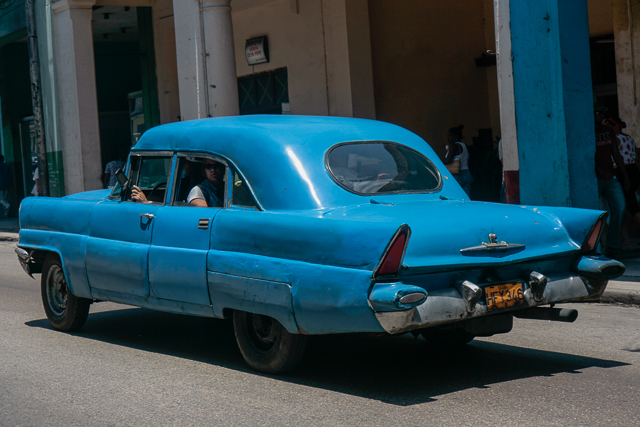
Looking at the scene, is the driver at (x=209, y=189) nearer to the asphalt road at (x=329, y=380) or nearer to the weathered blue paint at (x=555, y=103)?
the asphalt road at (x=329, y=380)

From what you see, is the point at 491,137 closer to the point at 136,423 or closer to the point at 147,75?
the point at 147,75

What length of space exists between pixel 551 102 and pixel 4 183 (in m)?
18.4

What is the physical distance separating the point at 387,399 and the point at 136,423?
1.43 metres

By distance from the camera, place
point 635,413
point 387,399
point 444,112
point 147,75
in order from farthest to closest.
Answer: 1. point 147,75
2. point 444,112
3. point 387,399
4. point 635,413

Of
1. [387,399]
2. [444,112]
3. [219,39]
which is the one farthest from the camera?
[444,112]

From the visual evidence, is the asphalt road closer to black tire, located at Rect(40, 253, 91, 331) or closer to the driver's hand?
black tire, located at Rect(40, 253, 91, 331)

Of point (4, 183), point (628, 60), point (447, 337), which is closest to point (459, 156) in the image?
point (628, 60)

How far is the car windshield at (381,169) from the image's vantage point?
5547mm

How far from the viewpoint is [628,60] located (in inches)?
480

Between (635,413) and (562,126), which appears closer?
(635,413)

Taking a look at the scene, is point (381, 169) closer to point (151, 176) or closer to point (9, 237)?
point (151, 176)

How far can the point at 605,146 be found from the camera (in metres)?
9.87

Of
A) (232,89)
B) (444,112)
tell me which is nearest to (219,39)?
(232,89)

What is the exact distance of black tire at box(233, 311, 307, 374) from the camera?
5148 millimetres
